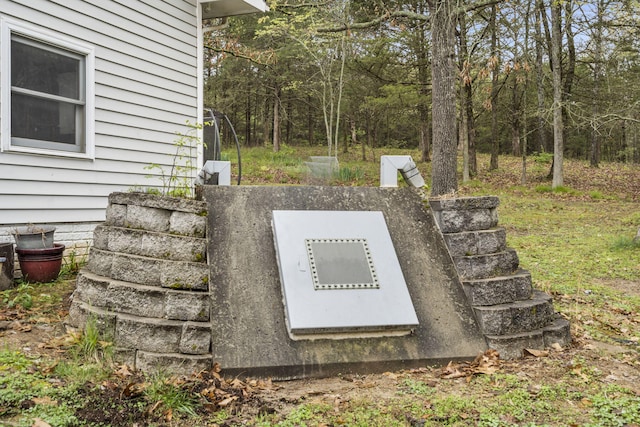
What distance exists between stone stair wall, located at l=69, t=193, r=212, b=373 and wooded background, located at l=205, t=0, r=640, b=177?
641 centimetres

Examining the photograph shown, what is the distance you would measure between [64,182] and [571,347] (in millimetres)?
5071

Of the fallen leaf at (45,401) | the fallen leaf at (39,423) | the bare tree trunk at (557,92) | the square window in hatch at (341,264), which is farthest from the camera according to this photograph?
the bare tree trunk at (557,92)

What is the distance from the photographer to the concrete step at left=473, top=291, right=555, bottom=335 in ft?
11.1

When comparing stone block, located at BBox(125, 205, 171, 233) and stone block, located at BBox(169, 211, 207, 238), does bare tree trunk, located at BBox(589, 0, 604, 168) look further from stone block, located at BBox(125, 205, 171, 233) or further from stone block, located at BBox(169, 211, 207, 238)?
stone block, located at BBox(125, 205, 171, 233)

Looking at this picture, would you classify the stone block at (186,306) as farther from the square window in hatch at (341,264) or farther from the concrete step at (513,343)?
the concrete step at (513,343)

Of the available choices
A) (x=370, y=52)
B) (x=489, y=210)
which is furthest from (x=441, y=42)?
(x=370, y=52)

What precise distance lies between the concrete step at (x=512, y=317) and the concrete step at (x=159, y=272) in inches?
77.0

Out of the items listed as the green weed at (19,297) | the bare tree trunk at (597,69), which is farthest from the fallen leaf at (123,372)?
the bare tree trunk at (597,69)

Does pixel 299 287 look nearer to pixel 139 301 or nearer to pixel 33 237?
pixel 139 301

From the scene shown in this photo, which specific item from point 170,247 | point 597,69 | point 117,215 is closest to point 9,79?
point 117,215

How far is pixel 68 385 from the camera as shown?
8.16ft

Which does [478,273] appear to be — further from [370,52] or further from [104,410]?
[370,52]

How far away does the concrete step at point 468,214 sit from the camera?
381 cm

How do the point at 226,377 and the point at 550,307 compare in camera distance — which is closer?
the point at 226,377
